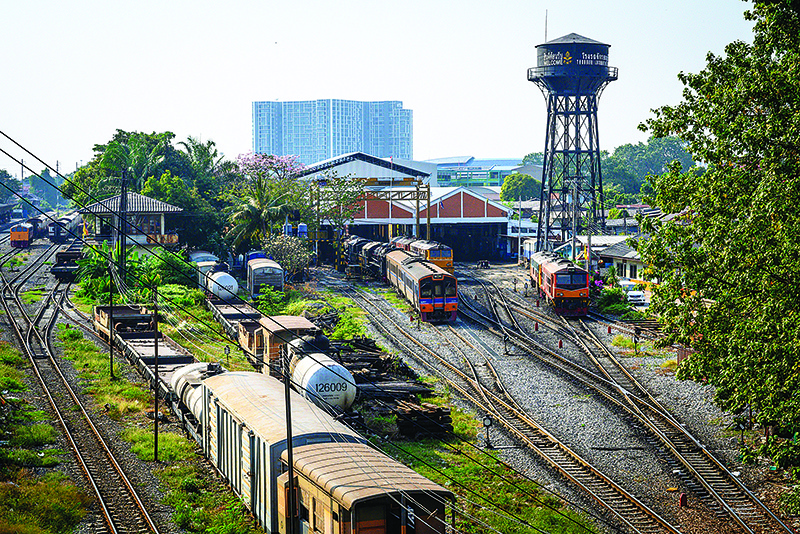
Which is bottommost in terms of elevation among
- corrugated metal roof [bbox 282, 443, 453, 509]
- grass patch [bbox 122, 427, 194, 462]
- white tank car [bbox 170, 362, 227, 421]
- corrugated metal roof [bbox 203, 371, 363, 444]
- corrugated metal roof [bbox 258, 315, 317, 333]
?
grass patch [bbox 122, 427, 194, 462]

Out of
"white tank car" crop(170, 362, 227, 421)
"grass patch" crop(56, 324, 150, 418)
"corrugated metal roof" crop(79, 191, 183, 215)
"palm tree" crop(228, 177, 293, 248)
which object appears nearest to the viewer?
"white tank car" crop(170, 362, 227, 421)

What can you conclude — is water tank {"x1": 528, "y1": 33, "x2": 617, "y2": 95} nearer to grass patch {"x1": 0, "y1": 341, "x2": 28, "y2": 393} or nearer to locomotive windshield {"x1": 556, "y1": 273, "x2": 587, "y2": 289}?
locomotive windshield {"x1": 556, "y1": 273, "x2": 587, "y2": 289}

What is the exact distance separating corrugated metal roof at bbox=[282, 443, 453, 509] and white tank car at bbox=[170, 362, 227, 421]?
27.4ft

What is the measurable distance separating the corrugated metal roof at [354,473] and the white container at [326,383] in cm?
784

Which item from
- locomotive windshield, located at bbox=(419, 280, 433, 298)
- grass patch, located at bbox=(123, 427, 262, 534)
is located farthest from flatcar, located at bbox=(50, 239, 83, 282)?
grass patch, located at bbox=(123, 427, 262, 534)

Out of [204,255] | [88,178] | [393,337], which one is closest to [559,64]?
[204,255]

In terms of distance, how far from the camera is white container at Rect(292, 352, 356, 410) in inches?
980

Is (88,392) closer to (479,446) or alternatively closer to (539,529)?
(479,446)

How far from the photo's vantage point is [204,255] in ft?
207

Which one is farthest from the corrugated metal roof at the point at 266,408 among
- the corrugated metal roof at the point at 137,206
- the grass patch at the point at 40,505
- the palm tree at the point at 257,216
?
the corrugated metal roof at the point at 137,206

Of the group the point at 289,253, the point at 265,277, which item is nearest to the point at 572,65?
the point at 289,253

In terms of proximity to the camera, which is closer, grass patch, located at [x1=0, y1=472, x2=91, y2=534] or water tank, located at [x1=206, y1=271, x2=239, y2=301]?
grass patch, located at [x1=0, y1=472, x2=91, y2=534]

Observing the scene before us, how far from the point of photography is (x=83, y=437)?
1000 inches

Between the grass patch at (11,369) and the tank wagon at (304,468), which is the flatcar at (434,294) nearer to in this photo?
the grass patch at (11,369)
